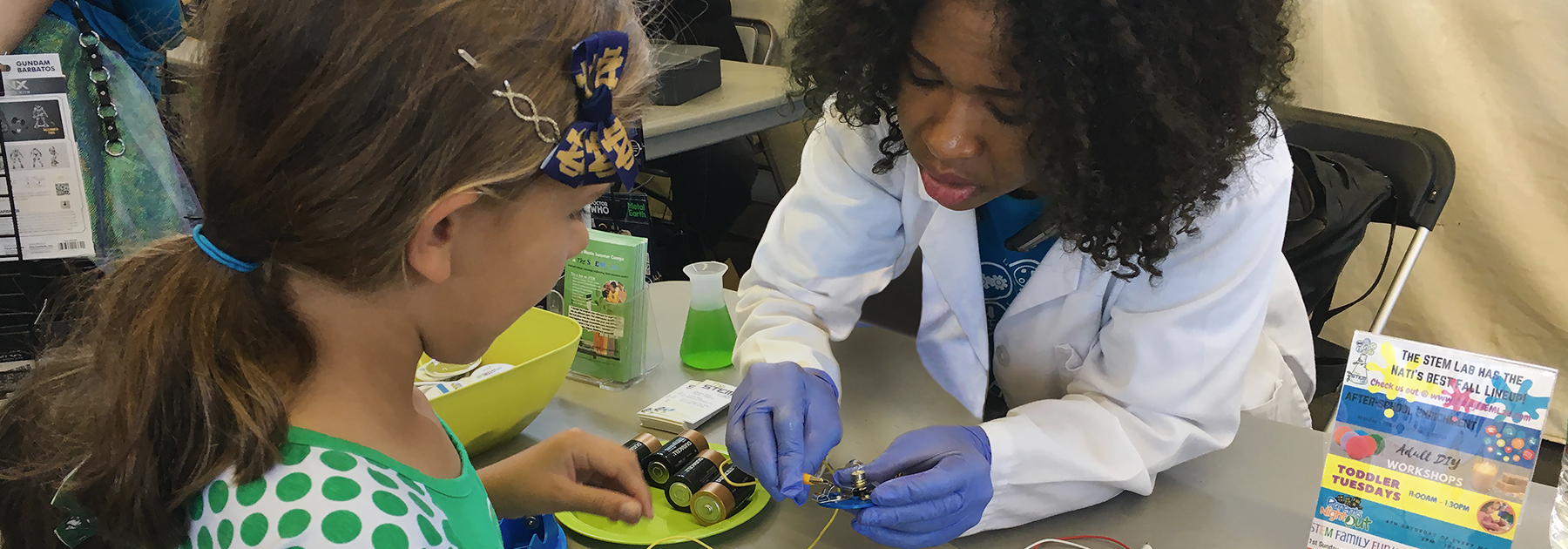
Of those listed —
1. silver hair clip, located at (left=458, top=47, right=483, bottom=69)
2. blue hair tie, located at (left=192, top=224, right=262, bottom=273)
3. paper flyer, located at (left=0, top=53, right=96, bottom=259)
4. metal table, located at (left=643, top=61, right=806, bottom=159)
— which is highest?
silver hair clip, located at (left=458, top=47, right=483, bottom=69)

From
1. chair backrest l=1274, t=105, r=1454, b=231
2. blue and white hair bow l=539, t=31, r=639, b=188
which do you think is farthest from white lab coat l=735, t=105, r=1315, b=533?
blue and white hair bow l=539, t=31, r=639, b=188

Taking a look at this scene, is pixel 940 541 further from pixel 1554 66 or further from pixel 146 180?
pixel 1554 66

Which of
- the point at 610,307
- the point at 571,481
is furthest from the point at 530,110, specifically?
the point at 610,307

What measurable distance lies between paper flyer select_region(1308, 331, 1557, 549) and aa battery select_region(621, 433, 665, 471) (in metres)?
0.60

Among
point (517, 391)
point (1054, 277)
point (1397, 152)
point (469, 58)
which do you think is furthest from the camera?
point (1397, 152)

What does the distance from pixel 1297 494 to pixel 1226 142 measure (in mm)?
350

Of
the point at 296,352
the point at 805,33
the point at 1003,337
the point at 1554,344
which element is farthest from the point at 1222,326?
the point at 1554,344

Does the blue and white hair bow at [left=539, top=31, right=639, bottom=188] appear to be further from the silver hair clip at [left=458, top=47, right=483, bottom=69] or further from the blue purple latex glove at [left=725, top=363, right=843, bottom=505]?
→ the blue purple latex glove at [left=725, top=363, right=843, bottom=505]

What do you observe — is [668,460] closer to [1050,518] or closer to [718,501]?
[718,501]

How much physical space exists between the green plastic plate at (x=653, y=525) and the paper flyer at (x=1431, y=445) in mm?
500

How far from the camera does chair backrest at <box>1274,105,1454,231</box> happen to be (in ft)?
4.81

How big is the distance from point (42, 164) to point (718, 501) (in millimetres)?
1049

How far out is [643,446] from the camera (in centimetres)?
96

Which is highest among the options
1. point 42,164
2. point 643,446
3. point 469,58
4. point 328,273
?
point 469,58
